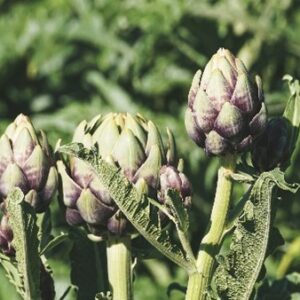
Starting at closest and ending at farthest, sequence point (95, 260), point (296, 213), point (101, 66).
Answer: point (95, 260) < point (296, 213) < point (101, 66)

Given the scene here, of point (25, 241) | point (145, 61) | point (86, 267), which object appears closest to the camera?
point (25, 241)

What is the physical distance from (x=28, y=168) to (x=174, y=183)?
0.20m

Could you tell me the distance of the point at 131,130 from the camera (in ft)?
4.83

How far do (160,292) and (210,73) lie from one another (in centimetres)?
156

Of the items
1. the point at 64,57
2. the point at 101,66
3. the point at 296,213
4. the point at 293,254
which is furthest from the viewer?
the point at 64,57

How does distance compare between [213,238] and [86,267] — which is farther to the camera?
[86,267]

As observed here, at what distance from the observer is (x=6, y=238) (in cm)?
148

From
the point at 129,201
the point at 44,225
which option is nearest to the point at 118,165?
the point at 129,201

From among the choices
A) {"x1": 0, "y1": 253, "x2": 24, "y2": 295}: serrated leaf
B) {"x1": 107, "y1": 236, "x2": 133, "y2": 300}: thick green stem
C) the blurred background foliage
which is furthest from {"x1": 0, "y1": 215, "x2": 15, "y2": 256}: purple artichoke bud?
the blurred background foliage

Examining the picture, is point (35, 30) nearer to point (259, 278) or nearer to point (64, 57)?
point (64, 57)

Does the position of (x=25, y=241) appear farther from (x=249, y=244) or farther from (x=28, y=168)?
(x=249, y=244)

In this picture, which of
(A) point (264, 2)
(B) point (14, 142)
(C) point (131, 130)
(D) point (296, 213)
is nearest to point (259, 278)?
(C) point (131, 130)

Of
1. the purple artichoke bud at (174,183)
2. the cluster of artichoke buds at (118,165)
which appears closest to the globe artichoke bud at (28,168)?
the cluster of artichoke buds at (118,165)

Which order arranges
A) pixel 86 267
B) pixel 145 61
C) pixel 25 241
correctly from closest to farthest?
pixel 25 241, pixel 86 267, pixel 145 61
